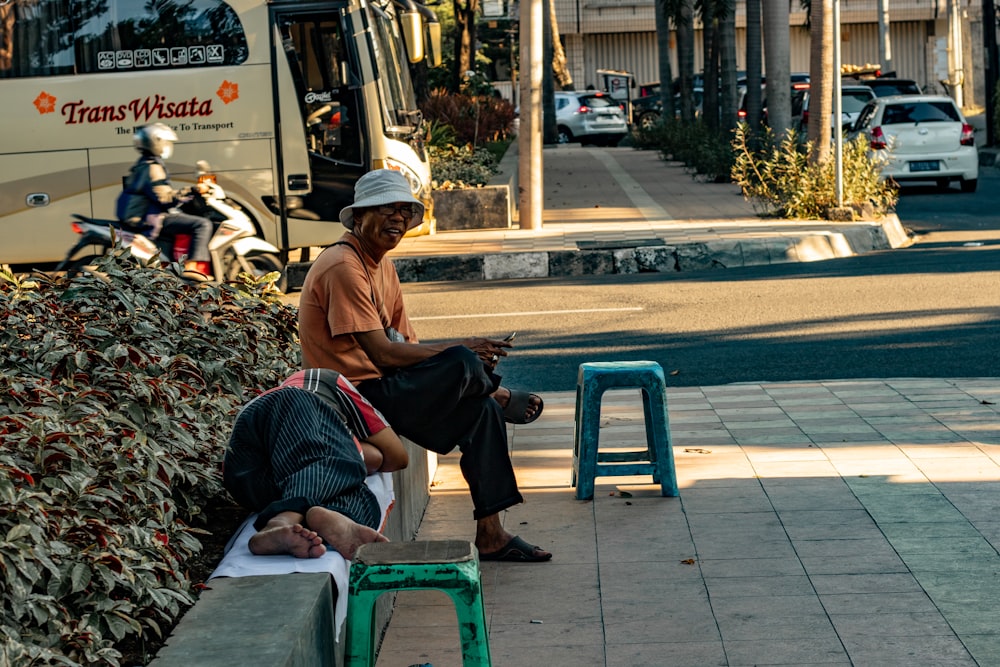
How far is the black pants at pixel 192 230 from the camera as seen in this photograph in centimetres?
1200

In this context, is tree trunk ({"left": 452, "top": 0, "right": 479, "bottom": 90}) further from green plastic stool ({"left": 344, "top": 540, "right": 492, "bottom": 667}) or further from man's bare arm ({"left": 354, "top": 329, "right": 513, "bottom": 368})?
green plastic stool ({"left": 344, "top": 540, "right": 492, "bottom": 667})

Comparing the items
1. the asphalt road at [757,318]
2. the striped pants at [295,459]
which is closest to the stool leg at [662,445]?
the striped pants at [295,459]

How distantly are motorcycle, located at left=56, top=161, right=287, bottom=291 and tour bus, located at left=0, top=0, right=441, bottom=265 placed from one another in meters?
0.42

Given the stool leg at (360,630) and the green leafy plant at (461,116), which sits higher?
the green leafy plant at (461,116)

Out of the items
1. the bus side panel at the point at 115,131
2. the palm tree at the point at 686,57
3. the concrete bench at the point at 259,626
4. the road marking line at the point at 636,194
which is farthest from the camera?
the palm tree at the point at 686,57

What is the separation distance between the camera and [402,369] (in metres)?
5.02

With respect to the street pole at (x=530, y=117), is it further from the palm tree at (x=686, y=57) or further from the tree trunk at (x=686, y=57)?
the palm tree at (x=686, y=57)

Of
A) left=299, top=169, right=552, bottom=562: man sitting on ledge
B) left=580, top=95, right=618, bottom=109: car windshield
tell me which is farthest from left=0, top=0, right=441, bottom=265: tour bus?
left=580, top=95, right=618, bottom=109: car windshield

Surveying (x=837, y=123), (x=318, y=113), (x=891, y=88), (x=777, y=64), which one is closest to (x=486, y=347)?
(x=318, y=113)

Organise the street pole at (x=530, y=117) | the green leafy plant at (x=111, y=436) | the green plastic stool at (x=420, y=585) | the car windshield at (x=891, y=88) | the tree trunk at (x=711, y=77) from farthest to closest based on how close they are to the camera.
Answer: the tree trunk at (x=711, y=77), the car windshield at (x=891, y=88), the street pole at (x=530, y=117), the green plastic stool at (x=420, y=585), the green leafy plant at (x=111, y=436)

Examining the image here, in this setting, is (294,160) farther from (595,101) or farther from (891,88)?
(595,101)

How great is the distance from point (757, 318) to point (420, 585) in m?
7.63

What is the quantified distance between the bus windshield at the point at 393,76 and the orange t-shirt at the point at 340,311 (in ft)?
28.5

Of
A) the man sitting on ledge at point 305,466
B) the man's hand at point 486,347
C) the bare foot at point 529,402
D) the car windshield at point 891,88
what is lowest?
the bare foot at point 529,402
